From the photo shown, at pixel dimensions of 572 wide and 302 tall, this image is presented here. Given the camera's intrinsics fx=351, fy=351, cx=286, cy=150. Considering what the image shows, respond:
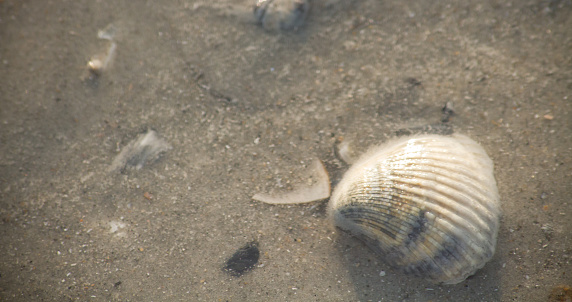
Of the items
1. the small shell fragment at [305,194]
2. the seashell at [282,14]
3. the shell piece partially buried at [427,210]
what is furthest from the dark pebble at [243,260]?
the seashell at [282,14]

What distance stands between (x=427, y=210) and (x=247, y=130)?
4.59 ft

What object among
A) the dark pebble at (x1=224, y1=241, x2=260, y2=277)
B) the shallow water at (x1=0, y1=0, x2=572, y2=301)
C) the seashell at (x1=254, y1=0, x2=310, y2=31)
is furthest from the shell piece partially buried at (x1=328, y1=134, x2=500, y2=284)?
the seashell at (x1=254, y1=0, x2=310, y2=31)

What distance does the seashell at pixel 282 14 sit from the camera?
288cm

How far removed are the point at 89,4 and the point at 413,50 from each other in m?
2.81

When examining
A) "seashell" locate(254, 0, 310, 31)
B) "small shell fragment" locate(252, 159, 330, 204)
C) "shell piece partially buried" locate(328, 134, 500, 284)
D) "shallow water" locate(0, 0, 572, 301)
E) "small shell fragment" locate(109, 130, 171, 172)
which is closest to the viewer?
"shell piece partially buried" locate(328, 134, 500, 284)

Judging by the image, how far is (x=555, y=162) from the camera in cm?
240

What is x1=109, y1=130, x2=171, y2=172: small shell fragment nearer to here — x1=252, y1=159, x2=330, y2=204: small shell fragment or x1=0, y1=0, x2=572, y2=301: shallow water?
x1=0, y1=0, x2=572, y2=301: shallow water

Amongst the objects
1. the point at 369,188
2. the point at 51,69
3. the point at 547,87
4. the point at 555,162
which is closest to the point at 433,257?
the point at 369,188

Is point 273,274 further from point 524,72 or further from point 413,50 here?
point 524,72

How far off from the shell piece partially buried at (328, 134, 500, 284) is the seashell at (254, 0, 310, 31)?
1385mm

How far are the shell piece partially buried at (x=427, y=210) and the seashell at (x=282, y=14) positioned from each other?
1385 millimetres

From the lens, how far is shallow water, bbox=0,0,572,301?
7.65 ft

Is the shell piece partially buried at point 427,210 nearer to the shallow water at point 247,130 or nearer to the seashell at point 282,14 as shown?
the shallow water at point 247,130

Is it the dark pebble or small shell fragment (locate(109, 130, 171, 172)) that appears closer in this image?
the dark pebble
